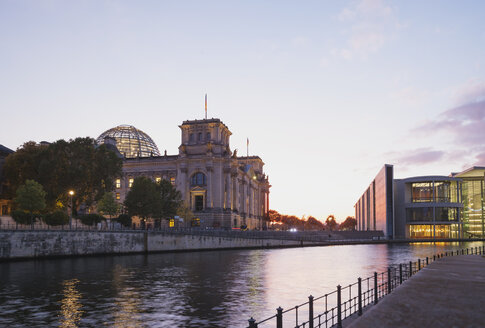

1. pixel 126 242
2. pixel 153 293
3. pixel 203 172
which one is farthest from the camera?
pixel 203 172

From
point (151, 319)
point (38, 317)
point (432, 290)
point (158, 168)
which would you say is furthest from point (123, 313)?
point (158, 168)

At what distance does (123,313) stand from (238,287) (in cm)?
1175

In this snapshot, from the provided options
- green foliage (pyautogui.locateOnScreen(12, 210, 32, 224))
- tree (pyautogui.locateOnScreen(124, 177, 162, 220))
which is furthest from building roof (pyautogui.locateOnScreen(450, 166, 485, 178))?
green foliage (pyautogui.locateOnScreen(12, 210, 32, 224))

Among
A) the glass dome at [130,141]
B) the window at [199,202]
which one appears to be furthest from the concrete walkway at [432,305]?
the glass dome at [130,141]

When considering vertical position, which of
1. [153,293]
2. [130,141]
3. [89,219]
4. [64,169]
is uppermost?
[130,141]

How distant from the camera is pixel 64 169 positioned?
7562cm

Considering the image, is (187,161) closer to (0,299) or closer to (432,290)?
(0,299)

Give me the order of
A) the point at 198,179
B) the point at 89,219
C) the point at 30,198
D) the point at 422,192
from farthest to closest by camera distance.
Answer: the point at 422,192
the point at 198,179
the point at 89,219
the point at 30,198

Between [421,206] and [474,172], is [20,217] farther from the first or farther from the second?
[474,172]

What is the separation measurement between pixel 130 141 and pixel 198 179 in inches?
1512

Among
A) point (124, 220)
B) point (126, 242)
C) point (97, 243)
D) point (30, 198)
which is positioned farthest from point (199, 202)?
point (30, 198)

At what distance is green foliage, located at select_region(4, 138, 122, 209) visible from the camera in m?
75.1

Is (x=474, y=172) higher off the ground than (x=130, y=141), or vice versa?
(x=130, y=141)

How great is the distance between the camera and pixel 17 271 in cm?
4441
